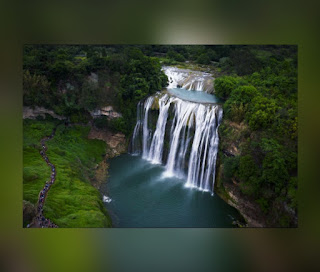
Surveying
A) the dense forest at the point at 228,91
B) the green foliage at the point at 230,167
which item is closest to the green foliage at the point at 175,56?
the dense forest at the point at 228,91

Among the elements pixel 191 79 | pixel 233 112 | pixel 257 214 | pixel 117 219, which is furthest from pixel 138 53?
pixel 257 214

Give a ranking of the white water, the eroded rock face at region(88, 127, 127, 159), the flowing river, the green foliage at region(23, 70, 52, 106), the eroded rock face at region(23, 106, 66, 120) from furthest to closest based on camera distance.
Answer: the eroded rock face at region(23, 106, 66, 120) → the eroded rock face at region(88, 127, 127, 159) → the green foliage at region(23, 70, 52, 106) → the white water → the flowing river

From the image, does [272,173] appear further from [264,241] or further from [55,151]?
[55,151]

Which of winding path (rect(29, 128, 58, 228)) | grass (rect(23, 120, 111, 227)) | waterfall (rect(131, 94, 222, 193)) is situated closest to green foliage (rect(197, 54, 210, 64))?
waterfall (rect(131, 94, 222, 193))

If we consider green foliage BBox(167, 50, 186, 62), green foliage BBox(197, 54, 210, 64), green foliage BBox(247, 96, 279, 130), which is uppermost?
green foliage BBox(167, 50, 186, 62)

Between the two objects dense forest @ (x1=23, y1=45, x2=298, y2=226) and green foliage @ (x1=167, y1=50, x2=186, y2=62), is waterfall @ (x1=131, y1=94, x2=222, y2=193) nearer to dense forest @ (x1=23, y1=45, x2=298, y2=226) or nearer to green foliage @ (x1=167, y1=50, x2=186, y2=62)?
dense forest @ (x1=23, y1=45, x2=298, y2=226)

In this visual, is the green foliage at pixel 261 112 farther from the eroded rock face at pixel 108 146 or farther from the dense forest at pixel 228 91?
the eroded rock face at pixel 108 146
